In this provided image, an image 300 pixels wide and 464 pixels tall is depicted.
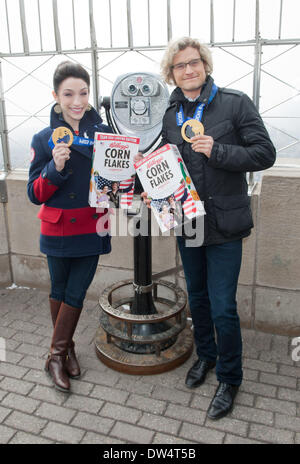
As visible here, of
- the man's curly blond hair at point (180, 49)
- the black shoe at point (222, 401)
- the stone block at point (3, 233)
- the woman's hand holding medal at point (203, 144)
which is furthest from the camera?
the stone block at point (3, 233)

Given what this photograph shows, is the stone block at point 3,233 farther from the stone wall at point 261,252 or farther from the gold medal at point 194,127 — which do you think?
the gold medal at point 194,127

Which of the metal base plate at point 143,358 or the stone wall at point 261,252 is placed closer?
the metal base plate at point 143,358

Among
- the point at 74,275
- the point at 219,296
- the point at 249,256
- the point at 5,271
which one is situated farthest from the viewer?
the point at 5,271

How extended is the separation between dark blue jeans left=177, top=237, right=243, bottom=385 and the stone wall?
768 millimetres

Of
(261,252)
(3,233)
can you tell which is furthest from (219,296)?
(3,233)

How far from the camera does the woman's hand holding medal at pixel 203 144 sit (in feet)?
7.29

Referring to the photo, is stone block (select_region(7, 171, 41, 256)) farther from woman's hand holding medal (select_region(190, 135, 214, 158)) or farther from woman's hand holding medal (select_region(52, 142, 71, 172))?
woman's hand holding medal (select_region(190, 135, 214, 158))

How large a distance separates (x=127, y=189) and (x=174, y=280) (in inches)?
50.6

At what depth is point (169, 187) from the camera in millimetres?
2342

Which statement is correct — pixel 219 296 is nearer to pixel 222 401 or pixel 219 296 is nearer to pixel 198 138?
pixel 222 401

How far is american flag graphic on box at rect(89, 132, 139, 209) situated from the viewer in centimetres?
247

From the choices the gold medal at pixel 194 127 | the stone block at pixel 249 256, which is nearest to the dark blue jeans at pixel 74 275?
the gold medal at pixel 194 127

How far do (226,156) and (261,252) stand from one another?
129 centimetres

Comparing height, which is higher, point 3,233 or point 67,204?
point 67,204
